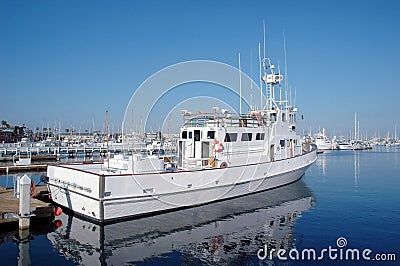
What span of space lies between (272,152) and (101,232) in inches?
458

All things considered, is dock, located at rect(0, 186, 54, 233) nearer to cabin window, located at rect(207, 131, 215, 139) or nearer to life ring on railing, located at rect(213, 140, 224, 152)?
life ring on railing, located at rect(213, 140, 224, 152)

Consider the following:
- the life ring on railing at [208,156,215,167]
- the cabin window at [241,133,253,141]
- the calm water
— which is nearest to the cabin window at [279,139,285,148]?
the cabin window at [241,133,253,141]

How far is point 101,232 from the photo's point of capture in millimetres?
10984

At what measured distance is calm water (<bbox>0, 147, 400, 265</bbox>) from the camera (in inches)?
353

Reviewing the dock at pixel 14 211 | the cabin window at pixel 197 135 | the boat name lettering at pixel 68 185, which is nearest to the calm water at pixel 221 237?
the dock at pixel 14 211

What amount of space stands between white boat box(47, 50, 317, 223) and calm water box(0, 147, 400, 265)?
706 mm

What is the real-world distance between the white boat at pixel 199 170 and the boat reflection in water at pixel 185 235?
704 mm

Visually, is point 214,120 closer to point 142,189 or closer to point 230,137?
point 230,137

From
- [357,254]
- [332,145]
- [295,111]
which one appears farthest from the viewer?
[332,145]

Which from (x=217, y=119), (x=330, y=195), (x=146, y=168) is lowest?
(x=330, y=195)

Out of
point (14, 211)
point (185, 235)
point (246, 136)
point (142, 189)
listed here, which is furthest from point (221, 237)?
point (246, 136)

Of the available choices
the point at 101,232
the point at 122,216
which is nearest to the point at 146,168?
the point at 122,216

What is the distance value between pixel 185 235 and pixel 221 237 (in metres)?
1.26

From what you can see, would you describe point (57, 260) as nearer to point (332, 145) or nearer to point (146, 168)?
point (146, 168)
